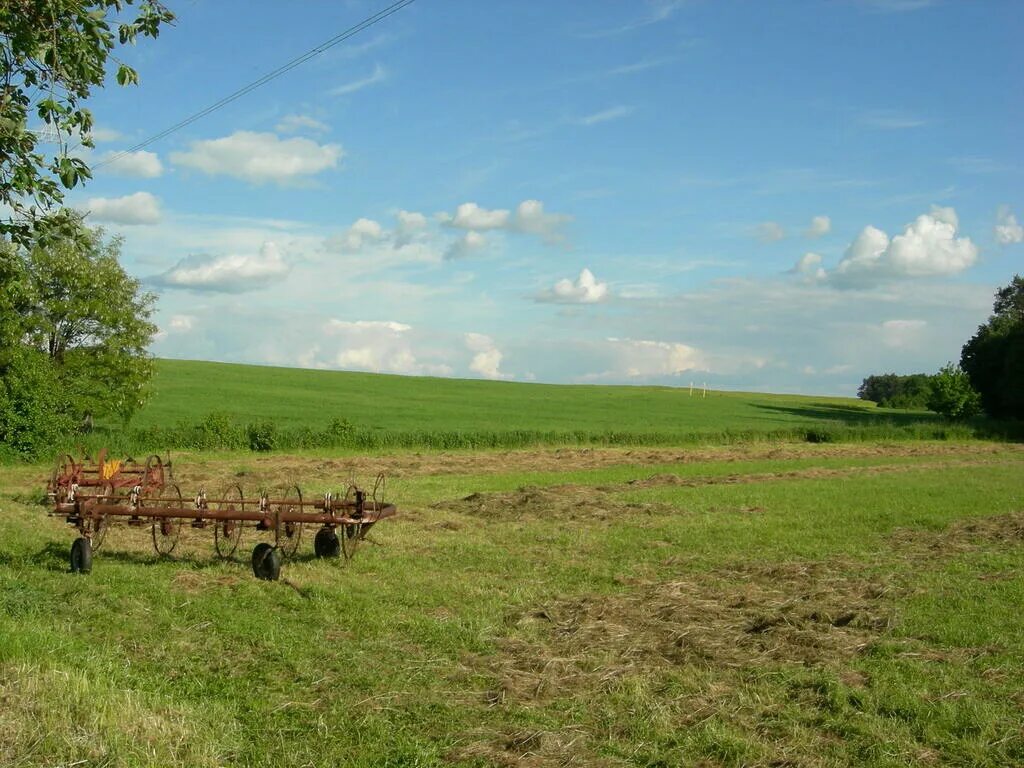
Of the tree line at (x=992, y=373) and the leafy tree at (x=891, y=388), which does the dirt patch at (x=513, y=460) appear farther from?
the leafy tree at (x=891, y=388)

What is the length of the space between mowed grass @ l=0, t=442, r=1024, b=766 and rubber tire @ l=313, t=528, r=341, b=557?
28 centimetres

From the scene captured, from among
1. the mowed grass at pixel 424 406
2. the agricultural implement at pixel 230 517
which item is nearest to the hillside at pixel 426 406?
the mowed grass at pixel 424 406

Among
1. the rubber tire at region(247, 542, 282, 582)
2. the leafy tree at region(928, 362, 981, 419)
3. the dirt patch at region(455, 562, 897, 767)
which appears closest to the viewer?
the dirt patch at region(455, 562, 897, 767)

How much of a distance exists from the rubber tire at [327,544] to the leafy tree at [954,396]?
58817 millimetres

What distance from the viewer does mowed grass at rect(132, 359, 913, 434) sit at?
160ft

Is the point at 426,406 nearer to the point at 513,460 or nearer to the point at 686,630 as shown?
the point at 513,460

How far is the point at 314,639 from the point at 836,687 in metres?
4.83

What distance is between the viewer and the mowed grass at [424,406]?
4869 centimetres

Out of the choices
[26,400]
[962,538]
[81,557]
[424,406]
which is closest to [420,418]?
[424,406]

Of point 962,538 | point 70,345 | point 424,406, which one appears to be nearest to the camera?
point 962,538

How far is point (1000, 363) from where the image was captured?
71438mm

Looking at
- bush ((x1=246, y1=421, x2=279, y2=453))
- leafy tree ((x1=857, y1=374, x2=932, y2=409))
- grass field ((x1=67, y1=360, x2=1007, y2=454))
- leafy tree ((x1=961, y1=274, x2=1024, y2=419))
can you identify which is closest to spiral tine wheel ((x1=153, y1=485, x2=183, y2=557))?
grass field ((x1=67, y1=360, x2=1007, y2=454))

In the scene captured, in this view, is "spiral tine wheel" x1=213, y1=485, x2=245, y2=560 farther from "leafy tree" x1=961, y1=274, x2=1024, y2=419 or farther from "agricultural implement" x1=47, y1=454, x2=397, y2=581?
"leafy tree" x1=961, y1=274, x2=1024, y2=419

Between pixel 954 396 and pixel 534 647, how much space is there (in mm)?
61518
